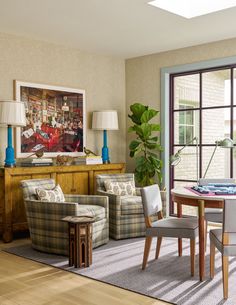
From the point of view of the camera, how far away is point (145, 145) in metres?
6.04

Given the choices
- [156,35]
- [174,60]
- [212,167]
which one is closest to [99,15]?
[156,35]

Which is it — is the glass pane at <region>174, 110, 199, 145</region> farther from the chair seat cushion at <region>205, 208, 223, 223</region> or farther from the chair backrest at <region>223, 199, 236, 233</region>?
the chair backrest at <region>223, 199, 236, 233</region>

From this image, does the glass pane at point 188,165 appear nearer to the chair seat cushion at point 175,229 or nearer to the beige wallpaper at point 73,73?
the beige wallpaper at point 73,73

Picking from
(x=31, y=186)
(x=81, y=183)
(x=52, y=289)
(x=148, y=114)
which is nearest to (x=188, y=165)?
(x=148, y=114)

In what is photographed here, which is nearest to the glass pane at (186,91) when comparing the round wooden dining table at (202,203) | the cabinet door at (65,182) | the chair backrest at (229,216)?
the cabinet door at (65,182)

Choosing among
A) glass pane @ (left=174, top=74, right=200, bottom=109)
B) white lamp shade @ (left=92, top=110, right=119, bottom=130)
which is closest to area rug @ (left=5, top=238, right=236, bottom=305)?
white lamp shade @ (left=92, top=110, right=119, bottom=130)

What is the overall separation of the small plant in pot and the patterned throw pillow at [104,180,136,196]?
536mm

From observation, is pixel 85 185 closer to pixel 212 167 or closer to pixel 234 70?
pixel 212 167

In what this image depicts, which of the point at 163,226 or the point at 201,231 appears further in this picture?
the point at 163,226

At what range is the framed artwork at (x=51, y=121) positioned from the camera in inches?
213

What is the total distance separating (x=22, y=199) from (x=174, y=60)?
3.12 meters

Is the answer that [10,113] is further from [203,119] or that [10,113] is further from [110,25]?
[203,119]

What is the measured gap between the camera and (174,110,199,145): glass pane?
19.9 ft

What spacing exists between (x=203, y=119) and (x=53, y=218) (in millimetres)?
2900
